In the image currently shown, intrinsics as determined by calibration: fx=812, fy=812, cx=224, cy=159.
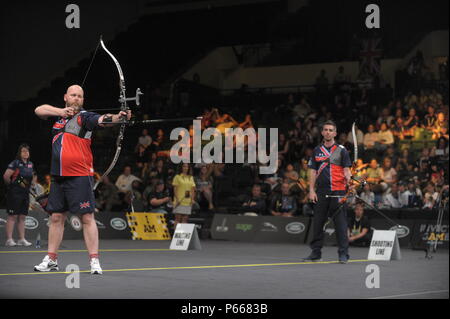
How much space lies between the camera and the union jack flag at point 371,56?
29.1 metres

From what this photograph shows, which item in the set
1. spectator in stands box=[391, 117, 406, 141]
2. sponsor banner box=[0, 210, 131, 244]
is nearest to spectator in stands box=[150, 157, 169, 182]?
sponsor banner box=[0, 210, 131, 244]

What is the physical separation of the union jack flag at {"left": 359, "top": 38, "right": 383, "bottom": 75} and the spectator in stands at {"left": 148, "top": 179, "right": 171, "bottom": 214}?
11509mm

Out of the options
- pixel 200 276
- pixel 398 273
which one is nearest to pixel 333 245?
pixel 398 273

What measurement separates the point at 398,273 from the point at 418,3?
1805 cm

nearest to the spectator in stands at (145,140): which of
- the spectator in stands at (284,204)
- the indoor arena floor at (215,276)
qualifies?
the spectator in stands at (284,204)

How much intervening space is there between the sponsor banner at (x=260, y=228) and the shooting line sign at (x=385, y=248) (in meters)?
6.15

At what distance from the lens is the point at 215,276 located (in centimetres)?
941

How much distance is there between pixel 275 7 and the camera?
31.4 meters

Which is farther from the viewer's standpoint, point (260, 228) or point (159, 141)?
point (159, 141)

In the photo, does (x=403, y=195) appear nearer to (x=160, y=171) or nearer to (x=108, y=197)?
(x=160, y=171)

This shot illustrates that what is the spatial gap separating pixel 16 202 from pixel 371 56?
A: 1744cm

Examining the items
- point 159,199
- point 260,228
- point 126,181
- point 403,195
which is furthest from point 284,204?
point 126,181

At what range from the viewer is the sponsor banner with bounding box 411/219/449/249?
688 inches
